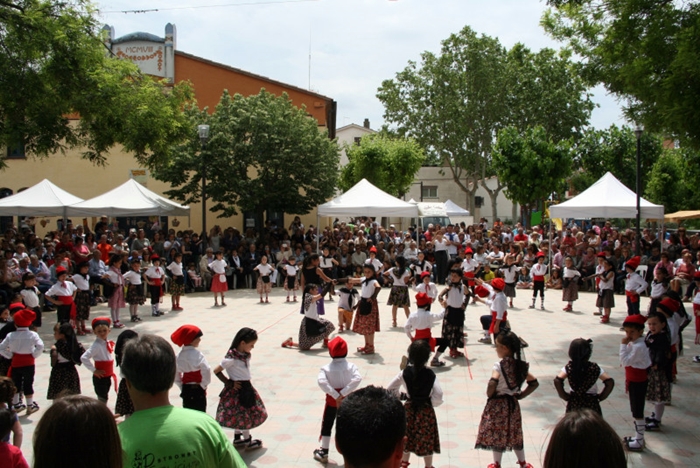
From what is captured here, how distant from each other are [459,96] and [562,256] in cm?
2600

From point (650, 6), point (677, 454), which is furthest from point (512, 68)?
point (677, 454)

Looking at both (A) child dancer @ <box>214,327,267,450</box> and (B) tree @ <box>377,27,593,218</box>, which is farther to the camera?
(B) tree @ <box>377,27,593,218</box>

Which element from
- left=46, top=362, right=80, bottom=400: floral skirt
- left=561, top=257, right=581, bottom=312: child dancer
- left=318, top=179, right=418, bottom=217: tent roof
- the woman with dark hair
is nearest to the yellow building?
left=318, top=179, right=418, bottom=217: tent roof

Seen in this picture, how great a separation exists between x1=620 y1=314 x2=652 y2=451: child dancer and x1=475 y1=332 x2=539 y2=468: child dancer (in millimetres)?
1401

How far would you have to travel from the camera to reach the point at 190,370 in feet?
19.9

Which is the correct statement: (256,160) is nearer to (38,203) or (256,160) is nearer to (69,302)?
(38,203)

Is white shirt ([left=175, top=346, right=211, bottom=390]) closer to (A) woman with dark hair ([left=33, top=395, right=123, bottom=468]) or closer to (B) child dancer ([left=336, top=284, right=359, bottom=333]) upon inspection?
(A) woman with dark hair ([left=33, top=395, right=123, bottom=468])

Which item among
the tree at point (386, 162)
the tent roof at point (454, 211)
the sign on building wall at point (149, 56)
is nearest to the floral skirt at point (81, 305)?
the sign on building wall at point (149, 56)

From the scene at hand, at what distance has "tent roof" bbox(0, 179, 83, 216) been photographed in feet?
57.3

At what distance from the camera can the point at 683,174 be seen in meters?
33.9

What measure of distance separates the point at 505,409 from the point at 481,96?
3948 centimetres

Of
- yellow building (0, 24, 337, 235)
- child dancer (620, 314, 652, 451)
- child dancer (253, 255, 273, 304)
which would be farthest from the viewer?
yellow building (0, 24, 337, 235)

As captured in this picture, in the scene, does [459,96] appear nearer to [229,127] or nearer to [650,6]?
[229,127]

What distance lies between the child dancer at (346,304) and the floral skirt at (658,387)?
606 centimetres
